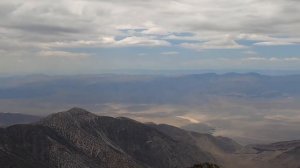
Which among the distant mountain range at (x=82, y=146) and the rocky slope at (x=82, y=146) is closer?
the distant mountain range at (x=82, y=146)

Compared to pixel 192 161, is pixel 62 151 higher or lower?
higher

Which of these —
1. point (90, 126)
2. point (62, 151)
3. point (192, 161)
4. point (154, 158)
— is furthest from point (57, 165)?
point (192, 161)

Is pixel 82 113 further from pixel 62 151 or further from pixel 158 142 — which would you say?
pixel 62 151

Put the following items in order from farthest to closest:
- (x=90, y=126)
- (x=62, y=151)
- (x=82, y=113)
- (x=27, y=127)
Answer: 1. (x=82, y=113)
2. (x=90, y=126)
3. (x=27, y=127)
4. (x=62, y=151)

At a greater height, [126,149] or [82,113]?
[82,113]

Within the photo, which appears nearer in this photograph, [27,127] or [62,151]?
[62,151]

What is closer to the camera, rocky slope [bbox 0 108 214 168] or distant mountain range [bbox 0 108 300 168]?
distant mountain range [bbox 0 108 300 168]

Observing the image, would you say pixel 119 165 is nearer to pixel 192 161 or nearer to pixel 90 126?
pixel 90 126

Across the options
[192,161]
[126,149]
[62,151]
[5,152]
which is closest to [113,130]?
[126,149]

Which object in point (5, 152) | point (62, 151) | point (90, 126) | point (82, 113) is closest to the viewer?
point (5, 152)
